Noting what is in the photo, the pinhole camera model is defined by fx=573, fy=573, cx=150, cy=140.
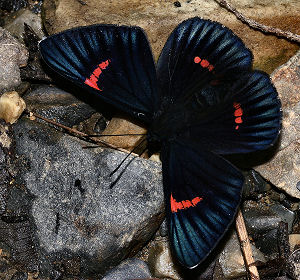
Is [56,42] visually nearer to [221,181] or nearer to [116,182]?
[116,182]

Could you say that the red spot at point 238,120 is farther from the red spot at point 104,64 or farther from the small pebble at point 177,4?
the small pebble at point 177,4

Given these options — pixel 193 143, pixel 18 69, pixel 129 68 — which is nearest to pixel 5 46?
pixel 18 69

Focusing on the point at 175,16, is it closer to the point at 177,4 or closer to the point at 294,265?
the point at 177,4

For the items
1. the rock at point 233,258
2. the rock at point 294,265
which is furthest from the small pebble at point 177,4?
A: the rock at point 294,265

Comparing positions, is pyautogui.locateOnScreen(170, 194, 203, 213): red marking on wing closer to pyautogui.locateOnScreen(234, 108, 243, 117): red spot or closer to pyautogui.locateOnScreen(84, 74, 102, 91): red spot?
pyautogui.locateOnScreen(234, 108, 243, 117): red spot

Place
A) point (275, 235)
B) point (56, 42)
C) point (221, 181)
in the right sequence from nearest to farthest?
point (221, 181)
point (56, 42)
point (275, 235)
